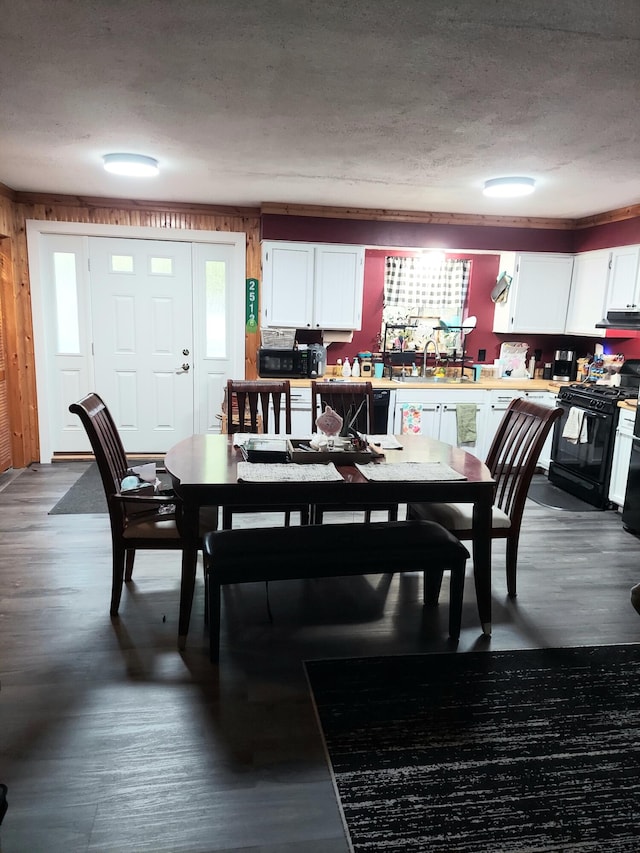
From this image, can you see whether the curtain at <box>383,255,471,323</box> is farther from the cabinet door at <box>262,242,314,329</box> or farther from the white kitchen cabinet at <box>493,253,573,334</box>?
the cabinet door at <box>262,242,314,329</box>

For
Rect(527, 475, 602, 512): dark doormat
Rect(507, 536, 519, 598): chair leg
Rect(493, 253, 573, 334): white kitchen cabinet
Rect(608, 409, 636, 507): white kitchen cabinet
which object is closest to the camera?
Rect(507, 536, 519, 598): chair leg

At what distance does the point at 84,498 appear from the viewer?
14.2 ft

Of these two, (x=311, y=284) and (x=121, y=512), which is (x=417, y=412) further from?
(x=121, y=512)

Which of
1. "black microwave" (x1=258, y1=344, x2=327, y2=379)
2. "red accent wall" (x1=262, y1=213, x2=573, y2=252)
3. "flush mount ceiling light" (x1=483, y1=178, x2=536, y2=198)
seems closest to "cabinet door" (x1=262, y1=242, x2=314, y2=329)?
"red accent wall" (x1=262, y1=213, x2=573, y2=252)

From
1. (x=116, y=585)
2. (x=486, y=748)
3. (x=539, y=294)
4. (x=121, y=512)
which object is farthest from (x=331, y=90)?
(x=539, y=294)

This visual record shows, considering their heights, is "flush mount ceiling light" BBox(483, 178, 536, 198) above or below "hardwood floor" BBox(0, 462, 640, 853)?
above

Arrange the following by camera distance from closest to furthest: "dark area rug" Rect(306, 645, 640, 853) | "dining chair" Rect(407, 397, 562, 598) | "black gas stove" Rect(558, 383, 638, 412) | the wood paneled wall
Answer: "dark area rug" Rect(306, 645, 640, 853), "dining chair" Rect(407, 397, 562, 598), "black gas stove" Rect(558, 383, 638, 412), the wood paneled wall

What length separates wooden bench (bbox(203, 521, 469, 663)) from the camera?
233 centimetres

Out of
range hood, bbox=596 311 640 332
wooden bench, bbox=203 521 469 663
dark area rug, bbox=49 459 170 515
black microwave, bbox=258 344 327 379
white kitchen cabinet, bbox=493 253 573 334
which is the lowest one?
dark area rug, bbox=49 459 170 515

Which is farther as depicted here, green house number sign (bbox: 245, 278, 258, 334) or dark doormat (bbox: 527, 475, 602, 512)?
green house number sign (bbox: 245, 278, 258, 334)

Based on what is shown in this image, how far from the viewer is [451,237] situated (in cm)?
534

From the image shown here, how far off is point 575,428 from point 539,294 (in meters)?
1.52

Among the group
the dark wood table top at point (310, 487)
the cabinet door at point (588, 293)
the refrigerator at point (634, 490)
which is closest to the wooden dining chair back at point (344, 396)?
the dark wood table top at point (310, 487)

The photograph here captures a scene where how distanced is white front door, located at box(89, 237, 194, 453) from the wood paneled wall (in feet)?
0.77
